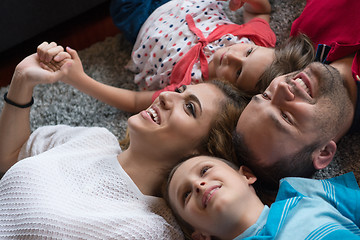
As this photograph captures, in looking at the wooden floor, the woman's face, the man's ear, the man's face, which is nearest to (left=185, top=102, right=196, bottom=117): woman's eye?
the woman's face

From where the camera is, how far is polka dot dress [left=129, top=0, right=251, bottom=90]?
4.67ft

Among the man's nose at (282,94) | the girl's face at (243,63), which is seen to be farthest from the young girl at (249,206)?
the girl's face at (243,63)

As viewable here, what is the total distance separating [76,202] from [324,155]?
2.35 ft

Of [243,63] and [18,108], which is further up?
[243,63]

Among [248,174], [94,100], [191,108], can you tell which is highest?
[191,108]

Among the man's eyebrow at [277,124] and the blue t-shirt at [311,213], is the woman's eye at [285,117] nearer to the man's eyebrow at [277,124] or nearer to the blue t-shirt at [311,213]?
the man's eyebrow at [277,124]

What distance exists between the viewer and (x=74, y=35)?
190cm

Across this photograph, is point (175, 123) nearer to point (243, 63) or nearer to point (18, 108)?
point (243, 63)

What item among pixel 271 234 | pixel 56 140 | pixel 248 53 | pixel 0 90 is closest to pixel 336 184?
pixel 271 234

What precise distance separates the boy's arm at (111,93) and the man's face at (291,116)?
1.60ft

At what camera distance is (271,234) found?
889mm

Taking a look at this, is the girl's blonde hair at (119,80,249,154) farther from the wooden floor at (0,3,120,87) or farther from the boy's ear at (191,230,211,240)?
the wooden floor at (0,3,120,87)

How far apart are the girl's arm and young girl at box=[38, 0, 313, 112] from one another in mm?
60

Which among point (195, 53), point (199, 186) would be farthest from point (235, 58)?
point (199, 186)
